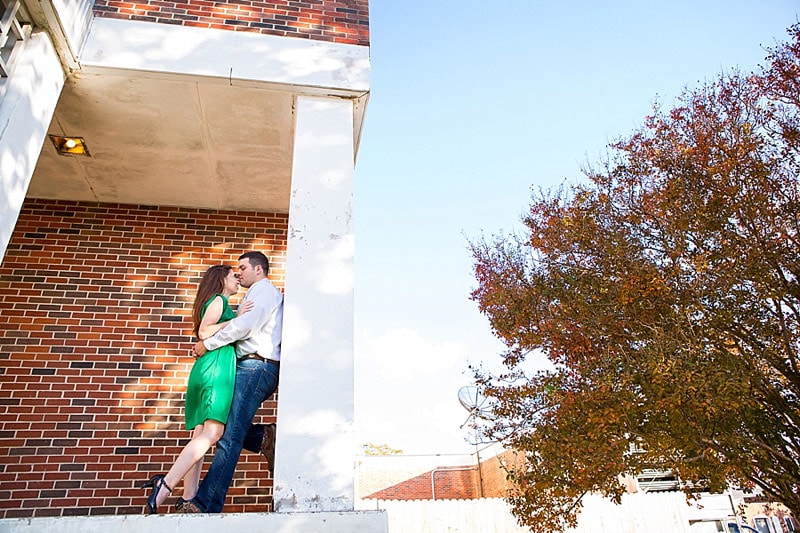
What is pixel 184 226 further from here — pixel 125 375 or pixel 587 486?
pixel 587 486

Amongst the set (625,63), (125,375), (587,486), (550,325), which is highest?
(625,63)

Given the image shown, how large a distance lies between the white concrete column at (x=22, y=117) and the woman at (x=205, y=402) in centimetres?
109

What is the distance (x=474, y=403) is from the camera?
9.73 metres

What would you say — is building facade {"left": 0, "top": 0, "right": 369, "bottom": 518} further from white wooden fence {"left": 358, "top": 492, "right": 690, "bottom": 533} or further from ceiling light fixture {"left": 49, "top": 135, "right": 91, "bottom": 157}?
white wooden fence {"left": 358, "top": 492, "right": 690, "bottom": 533}

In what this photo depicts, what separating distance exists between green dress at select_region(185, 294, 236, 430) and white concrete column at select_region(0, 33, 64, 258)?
1.14 metres

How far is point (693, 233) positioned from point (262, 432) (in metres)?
6.33

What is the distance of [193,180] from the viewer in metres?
4.62

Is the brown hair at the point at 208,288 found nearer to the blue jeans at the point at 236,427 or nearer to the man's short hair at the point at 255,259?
the man's short hair at the point at 255,259

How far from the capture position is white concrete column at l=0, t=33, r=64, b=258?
9.07 feet

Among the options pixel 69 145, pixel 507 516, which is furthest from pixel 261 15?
pixel 507 516

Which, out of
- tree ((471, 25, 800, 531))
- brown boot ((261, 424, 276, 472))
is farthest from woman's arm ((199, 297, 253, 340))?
tree ((471, 25, 800, 531))

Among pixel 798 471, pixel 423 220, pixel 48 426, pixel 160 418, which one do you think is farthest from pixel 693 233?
pixel 48 426

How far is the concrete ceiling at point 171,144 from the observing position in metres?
3.69

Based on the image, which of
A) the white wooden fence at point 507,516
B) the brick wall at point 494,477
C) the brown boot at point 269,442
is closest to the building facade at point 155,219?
the brown boot at point 269,442
